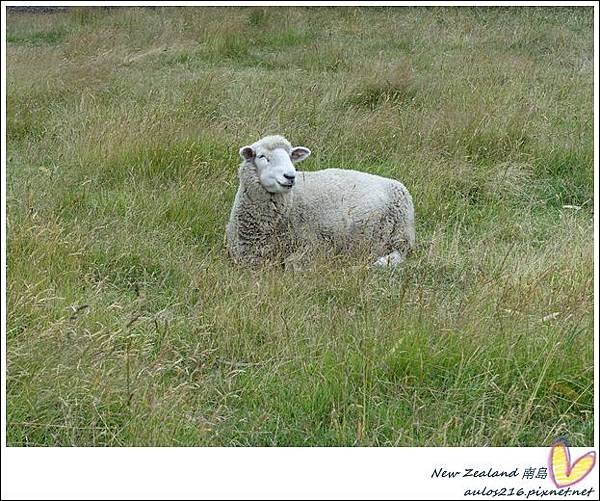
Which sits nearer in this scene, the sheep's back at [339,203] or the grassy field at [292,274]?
the grassy field at [292,274]

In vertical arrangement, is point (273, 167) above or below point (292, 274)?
above

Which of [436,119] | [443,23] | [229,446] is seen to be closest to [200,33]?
[443,23]

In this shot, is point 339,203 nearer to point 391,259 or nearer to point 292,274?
point 391,259

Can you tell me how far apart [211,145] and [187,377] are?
320cm

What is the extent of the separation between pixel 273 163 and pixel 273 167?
3cm

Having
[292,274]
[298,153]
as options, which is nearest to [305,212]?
[298,153]

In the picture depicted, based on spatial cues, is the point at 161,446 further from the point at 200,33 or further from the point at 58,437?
the point at 200,33

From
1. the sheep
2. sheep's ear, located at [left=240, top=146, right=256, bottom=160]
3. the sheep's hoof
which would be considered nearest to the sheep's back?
the sheep

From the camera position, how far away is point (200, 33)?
420 inches

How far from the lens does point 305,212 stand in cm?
476

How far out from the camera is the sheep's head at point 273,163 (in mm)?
4359

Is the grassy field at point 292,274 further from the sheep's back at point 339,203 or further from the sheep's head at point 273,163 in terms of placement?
the sheep's head at point 273,163

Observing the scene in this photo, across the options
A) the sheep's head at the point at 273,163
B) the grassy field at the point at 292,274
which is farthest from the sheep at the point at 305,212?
the grassy field at the point at 292,274

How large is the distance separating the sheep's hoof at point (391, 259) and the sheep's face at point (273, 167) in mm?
782
